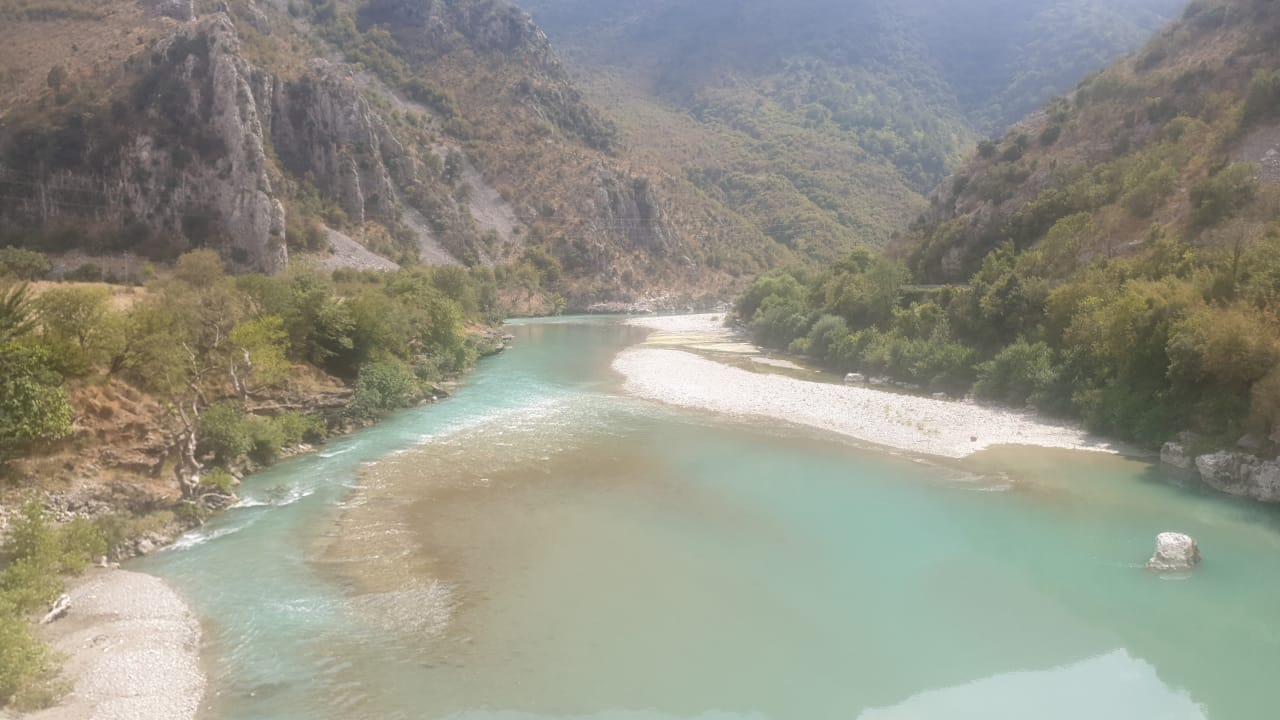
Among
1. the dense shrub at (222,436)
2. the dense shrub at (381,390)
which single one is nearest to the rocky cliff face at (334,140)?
the dense shrub at (381,390)

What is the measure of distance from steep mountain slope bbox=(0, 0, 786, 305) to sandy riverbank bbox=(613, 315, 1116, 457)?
158 feet

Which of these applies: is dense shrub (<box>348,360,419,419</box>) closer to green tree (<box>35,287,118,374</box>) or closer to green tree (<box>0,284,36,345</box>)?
green tree (<box>35,287,118,374</box>)

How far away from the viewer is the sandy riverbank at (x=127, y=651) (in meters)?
9.96

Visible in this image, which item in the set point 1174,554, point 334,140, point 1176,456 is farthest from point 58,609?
point 334,140

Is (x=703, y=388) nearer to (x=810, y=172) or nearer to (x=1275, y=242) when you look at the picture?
(x=1275, y=242)

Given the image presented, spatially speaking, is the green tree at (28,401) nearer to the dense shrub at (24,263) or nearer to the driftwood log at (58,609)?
the driftwood log at (58,609)

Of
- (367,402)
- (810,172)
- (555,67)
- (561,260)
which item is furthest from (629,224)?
(367,402)

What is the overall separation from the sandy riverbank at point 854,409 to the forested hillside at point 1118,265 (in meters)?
1.87

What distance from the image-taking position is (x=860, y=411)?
31.1m

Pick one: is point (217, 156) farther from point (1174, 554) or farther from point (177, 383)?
point (1174, 554)

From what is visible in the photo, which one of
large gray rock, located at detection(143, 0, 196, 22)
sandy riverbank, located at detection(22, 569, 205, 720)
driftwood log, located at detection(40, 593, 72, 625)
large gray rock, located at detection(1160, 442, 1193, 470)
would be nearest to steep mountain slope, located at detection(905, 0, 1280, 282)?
large gray rock, located at detection(1160, 442, 1193, 470)

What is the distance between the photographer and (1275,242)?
23.1m

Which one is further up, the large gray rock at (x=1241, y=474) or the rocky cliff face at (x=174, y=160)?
the rocky cliff face at (x=174, y=160)

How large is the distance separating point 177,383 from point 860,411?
2620cm
